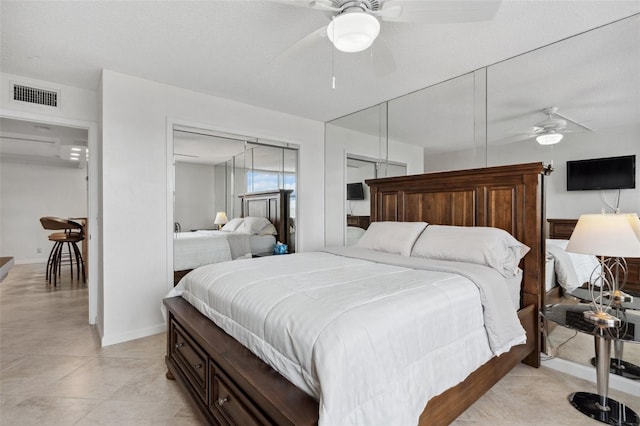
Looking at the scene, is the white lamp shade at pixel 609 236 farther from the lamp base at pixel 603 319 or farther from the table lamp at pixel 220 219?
the table lamp at pixel 220 219

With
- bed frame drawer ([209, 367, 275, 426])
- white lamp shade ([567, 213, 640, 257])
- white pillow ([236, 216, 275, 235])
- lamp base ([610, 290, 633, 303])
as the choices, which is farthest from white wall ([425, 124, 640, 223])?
white pillow ([236, 216, 275, 235])

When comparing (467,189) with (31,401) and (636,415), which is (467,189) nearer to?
(636,415)

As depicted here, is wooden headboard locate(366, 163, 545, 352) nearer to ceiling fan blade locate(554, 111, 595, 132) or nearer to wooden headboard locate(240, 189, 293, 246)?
ceiling fan blade locate(554, 111, 595, 132)

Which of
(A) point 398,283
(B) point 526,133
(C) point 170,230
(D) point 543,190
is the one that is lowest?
(A) point 398,283

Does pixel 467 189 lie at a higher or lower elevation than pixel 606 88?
lower

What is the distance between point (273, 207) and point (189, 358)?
252 centimetres

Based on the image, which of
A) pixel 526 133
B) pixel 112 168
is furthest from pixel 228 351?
pixel 526 133

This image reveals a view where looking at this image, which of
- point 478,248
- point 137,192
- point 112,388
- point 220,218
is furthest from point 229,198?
point 478,248

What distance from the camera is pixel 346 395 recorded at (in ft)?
3.51

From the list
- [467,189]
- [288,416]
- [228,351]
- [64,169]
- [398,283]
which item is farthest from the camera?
[64,169]

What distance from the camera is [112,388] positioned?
2.09m

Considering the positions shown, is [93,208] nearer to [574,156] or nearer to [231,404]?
[231,404]

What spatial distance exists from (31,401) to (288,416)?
2.04m

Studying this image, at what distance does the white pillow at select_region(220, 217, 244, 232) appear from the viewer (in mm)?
3781
